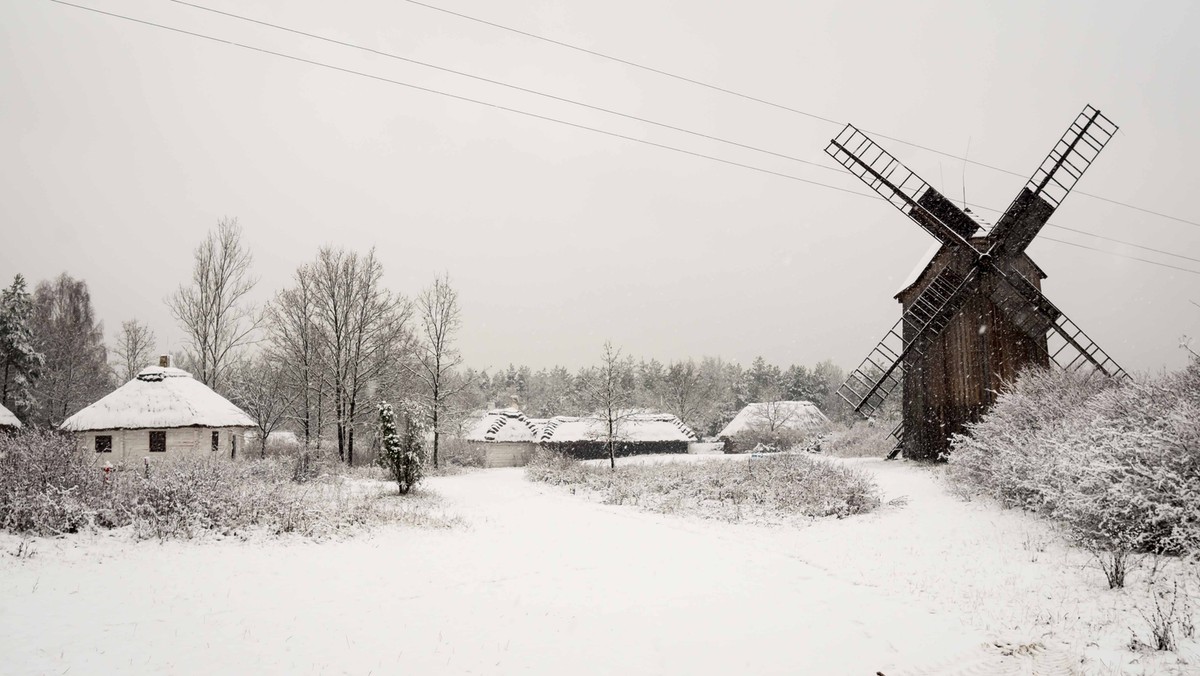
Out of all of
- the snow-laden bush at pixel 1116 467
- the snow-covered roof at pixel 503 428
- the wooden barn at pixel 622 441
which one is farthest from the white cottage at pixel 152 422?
the snow-laden bush at pixel 1116 467

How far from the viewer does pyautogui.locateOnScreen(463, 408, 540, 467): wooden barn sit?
42094 mm

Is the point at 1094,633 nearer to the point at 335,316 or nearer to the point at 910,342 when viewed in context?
the point at 910,342

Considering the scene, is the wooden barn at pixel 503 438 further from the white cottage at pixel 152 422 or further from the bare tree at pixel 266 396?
the white cottage at pixel 152 422

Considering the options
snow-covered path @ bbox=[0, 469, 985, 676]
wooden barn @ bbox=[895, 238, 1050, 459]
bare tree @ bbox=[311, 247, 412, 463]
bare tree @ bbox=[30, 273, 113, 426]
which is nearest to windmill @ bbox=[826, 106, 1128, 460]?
wooden barn @ bbox=[895, 238, 1050, 459]

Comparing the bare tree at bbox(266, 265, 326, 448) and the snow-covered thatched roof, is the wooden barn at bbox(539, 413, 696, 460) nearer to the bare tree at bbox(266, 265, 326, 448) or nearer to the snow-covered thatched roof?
the bare tree at bbox(266, 265, 326, 448)

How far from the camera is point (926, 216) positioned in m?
19.9

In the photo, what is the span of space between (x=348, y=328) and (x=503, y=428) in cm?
1512

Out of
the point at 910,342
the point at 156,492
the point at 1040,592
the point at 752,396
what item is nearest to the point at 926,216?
the point at 910,342

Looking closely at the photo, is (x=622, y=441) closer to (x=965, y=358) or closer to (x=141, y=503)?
(x=965, y=358)

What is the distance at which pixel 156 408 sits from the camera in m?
25.0

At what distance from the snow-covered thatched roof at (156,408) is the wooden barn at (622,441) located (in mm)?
22664

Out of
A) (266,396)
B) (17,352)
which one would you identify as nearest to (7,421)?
(17,352)

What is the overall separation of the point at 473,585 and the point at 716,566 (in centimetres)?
426

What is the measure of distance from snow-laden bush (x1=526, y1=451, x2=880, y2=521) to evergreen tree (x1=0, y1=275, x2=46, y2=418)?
3350 cm
